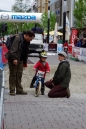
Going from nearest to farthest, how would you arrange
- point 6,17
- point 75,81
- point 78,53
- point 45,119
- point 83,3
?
point 45,119, point 75,81, point 78,53, point 6,17, point 83,3

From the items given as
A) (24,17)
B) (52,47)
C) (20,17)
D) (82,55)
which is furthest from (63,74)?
(52,47)

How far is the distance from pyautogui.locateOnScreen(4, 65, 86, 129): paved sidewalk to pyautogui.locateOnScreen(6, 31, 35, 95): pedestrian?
373mm

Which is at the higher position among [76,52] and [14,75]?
[14,75]

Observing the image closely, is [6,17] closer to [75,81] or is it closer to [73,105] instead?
[75,81]

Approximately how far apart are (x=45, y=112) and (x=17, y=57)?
253cm

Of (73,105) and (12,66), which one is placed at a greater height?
(12,66)

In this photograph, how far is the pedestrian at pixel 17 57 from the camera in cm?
1123

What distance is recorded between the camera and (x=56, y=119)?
845 cm

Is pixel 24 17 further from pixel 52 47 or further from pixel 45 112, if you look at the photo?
pixel 45 112

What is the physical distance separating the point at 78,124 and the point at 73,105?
7.42ft

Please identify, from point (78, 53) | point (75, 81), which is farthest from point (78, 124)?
point (78, 53)

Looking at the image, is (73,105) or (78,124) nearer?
(78,124)

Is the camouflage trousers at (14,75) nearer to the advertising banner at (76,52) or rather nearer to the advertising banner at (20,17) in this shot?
the advertising banner at (76,52)

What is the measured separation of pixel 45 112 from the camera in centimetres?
920
